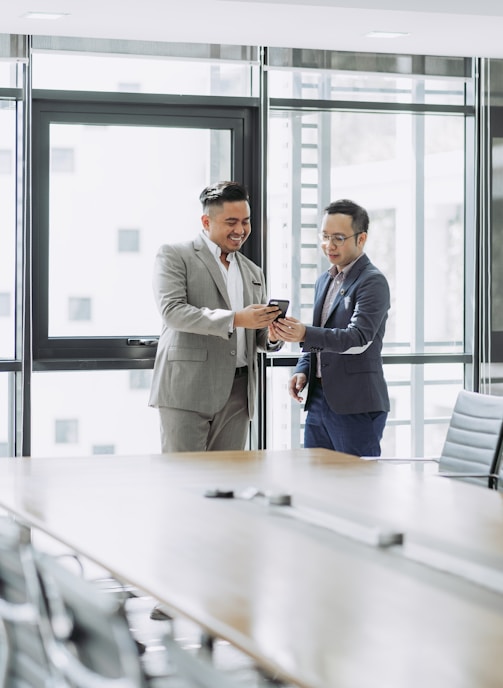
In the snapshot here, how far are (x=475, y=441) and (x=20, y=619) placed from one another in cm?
272

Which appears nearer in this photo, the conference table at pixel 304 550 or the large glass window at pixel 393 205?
the conference table at pixel 304 550

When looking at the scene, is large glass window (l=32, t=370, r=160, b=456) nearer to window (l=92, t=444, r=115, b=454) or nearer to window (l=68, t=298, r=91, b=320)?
window (l=92, t=444, r=115, b=454)

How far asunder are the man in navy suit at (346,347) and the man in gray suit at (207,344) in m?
0.24

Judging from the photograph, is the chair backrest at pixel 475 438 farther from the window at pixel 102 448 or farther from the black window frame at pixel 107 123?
the window at pixel 102 448

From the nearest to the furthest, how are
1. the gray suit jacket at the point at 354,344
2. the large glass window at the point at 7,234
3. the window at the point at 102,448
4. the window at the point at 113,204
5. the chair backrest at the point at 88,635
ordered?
the chair backrest at the point at 88,635, the gray suit jacket at the point at 354,344, the large glass window at the point at 7,234, the window at the point at 113,204, the window at the point at 102,448

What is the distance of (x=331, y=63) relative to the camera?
6.45 metres

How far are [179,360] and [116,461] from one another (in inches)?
39.8

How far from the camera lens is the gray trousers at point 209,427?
199 inches

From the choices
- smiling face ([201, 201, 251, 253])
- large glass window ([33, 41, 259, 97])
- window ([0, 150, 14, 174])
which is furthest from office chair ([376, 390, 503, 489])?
window ([0, 150, 14, 174])

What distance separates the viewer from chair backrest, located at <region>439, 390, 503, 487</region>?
4.42 m

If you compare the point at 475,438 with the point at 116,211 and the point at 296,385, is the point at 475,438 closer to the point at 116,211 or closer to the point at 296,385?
the point at 296,385

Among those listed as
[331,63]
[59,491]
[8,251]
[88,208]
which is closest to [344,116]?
[331,63]

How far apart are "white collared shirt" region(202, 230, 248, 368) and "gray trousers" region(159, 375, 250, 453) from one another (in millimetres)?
122

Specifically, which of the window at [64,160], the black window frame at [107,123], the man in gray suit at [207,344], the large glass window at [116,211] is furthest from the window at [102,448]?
the window at [64,160]
